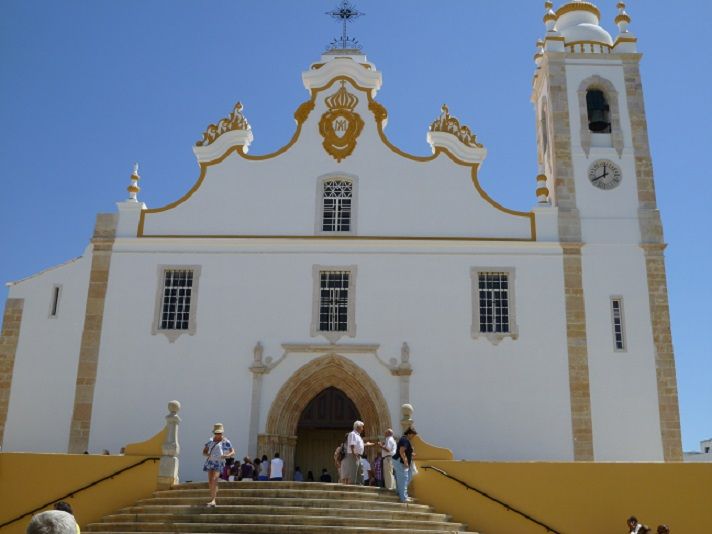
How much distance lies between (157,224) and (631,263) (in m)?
10.4

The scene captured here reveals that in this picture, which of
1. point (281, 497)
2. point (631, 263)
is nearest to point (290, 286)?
point (281, 497)

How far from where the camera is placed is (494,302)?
54.8 ft

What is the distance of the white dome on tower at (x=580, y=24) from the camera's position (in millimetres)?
19531

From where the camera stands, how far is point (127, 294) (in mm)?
16906

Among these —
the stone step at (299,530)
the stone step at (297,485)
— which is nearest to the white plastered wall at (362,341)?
the stone step at (297,485)


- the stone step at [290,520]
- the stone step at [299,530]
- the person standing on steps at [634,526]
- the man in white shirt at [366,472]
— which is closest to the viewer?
the stone step at [299,530]

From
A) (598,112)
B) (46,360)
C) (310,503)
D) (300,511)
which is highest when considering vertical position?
(598,112)

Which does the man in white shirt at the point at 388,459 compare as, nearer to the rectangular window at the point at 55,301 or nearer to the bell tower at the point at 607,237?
the bell tower at the point at 607,237

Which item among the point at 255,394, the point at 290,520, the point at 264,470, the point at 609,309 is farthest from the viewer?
the point at 609,309

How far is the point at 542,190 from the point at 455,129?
2.41 m

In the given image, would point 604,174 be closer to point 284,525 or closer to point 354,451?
point 354,451

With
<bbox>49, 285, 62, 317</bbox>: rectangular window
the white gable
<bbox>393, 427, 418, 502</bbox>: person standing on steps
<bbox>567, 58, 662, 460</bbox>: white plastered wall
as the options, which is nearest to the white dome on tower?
<bbox>567, 58, 662, 460</bbox>: white plastered wall

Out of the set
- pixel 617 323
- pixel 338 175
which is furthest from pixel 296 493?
pixel 617 323

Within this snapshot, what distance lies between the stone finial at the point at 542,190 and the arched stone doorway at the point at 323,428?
6.22 m
